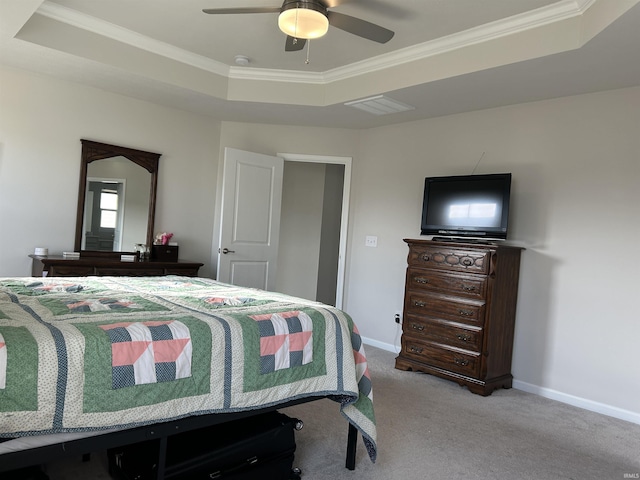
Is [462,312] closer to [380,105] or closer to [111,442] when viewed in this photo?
[380,105]

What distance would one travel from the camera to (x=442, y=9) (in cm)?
306

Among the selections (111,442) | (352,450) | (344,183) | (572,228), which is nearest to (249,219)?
(344,183)

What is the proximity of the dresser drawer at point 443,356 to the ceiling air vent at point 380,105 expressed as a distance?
81.8 inches

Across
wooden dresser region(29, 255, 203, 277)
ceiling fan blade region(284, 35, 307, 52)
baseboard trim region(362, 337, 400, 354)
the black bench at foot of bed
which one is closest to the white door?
wooden dresser region(29, 255, 203, 277)

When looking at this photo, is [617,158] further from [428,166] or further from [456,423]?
[456,423]

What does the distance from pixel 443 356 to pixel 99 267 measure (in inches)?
115

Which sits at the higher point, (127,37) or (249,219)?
(127,37)

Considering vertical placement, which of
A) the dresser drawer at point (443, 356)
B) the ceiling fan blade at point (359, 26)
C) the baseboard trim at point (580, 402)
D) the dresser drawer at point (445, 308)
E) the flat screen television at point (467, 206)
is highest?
the ceiling fan blade at point (359, 26)

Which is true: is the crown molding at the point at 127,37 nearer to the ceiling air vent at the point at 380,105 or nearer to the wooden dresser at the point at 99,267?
the ceiling air vent at the point at 380,105

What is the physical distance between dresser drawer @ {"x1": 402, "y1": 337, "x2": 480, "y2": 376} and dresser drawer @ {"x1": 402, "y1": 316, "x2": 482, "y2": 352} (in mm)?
48

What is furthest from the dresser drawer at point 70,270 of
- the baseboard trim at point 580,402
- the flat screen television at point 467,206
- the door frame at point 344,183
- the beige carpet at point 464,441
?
the baseboard trim at point 580,402

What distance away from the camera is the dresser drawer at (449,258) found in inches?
144

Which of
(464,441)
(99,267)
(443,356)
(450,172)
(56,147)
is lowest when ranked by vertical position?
(464,441)

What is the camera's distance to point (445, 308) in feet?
12.7
